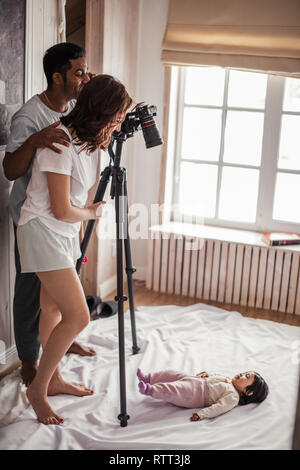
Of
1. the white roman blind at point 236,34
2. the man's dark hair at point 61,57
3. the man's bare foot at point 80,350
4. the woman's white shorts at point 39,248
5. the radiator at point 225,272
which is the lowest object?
the man's bare foot at point 80,350

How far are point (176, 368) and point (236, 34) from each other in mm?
2148

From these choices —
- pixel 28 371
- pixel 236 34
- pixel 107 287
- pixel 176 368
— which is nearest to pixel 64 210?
pixel 28 371

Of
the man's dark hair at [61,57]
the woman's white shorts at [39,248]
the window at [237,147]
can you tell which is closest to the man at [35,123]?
the man's dark hair at [61,57]

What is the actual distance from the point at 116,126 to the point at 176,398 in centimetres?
117

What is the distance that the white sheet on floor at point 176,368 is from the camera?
1.94 metres

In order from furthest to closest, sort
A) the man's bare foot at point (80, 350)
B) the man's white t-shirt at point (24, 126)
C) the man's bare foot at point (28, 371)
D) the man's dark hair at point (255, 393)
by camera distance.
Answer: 1. the man's bare foot at point (80, 350)
2. the man's bare foot at point (28, 371)
3. the man's dark hair at point (255, 393)
4. the man's white t-shirt at point (24, 126)

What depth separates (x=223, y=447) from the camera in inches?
74.9

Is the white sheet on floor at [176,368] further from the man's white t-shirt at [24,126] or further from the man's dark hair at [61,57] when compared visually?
the man's dark hair at [61,57]

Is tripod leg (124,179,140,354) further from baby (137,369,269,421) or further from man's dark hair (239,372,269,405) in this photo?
man's dark hair (239,372,269,405)

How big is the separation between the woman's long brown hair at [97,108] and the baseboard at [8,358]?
3.95 feet

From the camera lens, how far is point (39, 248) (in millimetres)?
1880

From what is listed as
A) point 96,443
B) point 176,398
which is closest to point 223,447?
point 176,398

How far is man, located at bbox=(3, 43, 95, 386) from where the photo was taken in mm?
1977

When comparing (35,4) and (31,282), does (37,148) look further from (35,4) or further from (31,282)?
(35,4)
